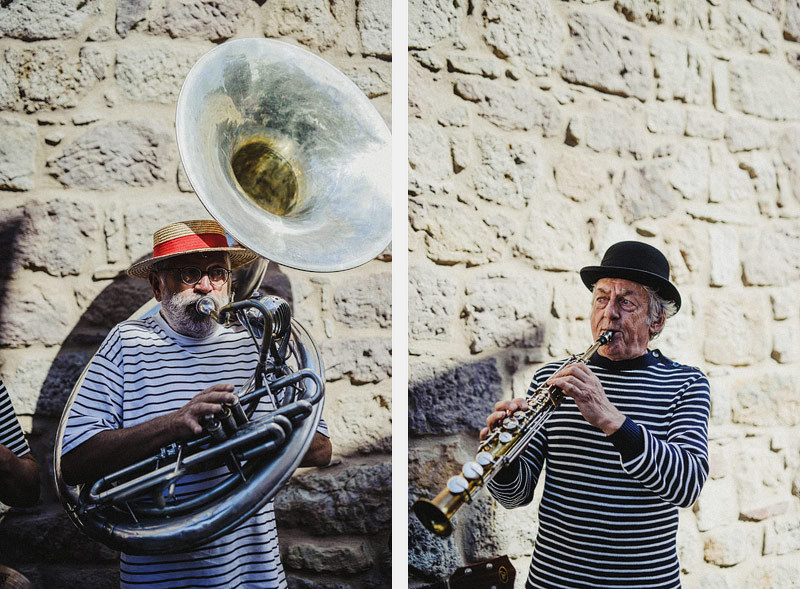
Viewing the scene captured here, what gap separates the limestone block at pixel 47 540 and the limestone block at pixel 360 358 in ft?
2.39

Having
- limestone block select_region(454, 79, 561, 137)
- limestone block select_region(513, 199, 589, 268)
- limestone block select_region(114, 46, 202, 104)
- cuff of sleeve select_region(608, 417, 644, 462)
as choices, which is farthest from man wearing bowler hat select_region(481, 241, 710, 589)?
limestone block select_region(114, 46, 202, 104)

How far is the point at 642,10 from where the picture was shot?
2.00m

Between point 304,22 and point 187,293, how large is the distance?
87 centimetres

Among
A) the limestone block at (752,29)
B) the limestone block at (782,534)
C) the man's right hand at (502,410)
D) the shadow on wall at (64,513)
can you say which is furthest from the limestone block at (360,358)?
the limestone block at (752,29)

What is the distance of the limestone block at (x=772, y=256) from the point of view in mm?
2037

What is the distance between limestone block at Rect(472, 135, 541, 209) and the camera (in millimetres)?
1888

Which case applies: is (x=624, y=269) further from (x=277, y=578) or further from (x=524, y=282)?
(x=277, y=578)

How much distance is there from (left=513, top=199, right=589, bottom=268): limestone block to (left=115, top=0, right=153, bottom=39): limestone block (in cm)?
119

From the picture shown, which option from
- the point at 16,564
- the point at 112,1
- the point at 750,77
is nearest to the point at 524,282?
the point at 750,77

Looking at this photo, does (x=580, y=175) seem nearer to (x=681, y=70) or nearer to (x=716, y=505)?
(x=681, y=70)

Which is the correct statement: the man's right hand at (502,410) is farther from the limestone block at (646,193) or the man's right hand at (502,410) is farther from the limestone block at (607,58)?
the limestone block at (607,58)

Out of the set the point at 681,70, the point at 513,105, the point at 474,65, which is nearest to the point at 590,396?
the point at 513,105

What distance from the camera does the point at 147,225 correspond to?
180 centimetres

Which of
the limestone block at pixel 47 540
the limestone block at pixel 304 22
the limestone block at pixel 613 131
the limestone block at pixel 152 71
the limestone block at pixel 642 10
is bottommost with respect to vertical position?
the limestone block at pixel 47 540
